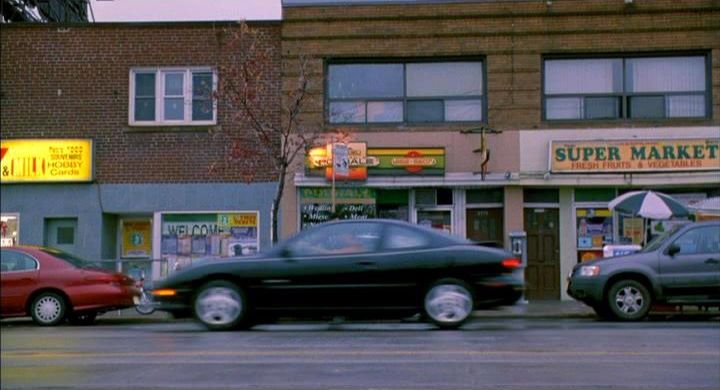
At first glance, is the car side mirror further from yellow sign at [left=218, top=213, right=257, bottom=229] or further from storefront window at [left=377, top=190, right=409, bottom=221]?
yellow sign at [left=218, top=213, right=257, bottom=229]

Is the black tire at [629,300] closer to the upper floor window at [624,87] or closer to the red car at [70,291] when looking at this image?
the upper floor window at [624,87]

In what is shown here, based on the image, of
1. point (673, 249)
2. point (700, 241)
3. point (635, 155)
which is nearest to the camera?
point (673, 249)

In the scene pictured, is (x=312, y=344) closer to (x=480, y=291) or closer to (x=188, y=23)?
(x=480, y=291)

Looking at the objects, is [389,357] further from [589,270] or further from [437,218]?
[437,218]

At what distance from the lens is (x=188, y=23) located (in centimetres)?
2008

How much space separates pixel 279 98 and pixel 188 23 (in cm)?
278

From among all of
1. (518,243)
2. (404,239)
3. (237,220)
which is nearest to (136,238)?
(237,220)

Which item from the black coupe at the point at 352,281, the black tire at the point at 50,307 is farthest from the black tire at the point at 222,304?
the black tire at the point at 50,307

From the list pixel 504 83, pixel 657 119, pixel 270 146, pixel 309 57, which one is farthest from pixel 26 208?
pixel 657 119

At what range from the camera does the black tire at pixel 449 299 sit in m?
10.7

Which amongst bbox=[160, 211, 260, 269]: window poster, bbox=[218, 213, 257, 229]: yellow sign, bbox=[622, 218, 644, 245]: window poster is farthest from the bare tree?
bbox=[622, 218, 644, 245]: window poster

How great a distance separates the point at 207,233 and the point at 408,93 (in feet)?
18.6

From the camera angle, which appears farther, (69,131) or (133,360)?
(69,131)

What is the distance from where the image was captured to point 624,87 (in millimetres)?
19734
